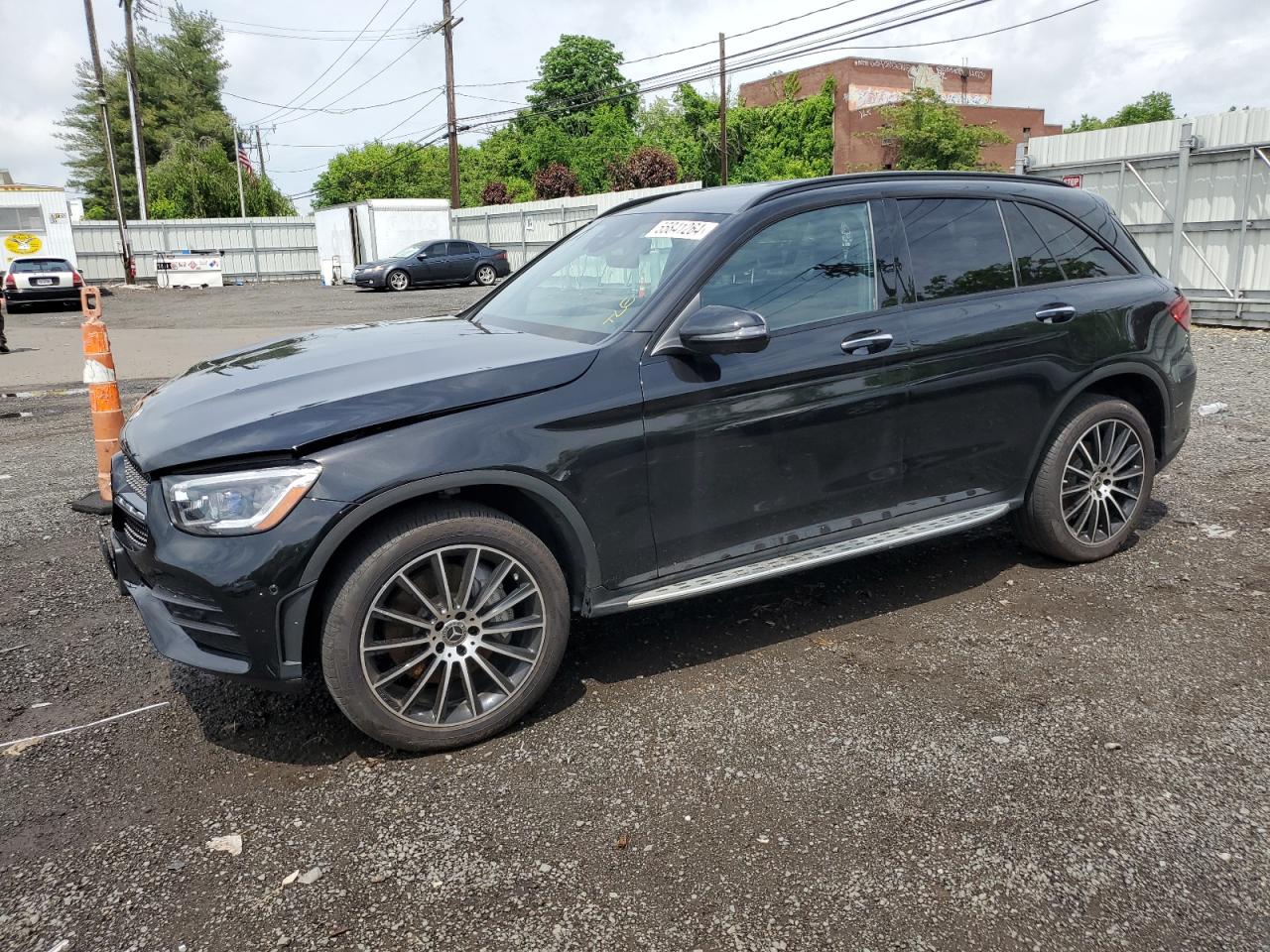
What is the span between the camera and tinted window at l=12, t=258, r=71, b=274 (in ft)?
76.4

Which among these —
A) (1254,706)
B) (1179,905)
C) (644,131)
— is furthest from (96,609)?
(644,131)

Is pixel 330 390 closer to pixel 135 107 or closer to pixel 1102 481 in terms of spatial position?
pixel 1102 481

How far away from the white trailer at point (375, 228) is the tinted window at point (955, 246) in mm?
32460

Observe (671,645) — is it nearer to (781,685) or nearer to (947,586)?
(781,685)

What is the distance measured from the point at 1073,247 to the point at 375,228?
110ft

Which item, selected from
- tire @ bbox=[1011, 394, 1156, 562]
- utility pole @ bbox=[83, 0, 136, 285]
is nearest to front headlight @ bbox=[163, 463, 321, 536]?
tire @ bbox=[1011, 394, 1156, 562]

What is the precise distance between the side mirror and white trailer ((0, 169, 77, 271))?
116ft

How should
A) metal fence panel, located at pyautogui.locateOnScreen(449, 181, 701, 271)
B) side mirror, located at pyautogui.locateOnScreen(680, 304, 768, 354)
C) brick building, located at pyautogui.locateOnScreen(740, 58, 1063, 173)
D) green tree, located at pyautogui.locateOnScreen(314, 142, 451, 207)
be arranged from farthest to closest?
1. green tree, located at pyautogui.locateOnScreen(314, 142, 451, 207)
2. brick building, located at pyautogui.locateOnScreen(740, 58, 1063, 173)
3. metal fence panel, located at pyautogui.locateOnScreen(449, 181, 701, 271)
4. side mirror, located at pyautogui.locateOnScreen(680, 304, 768, 354)

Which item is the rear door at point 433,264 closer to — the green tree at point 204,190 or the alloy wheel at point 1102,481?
the alloy wheel at point 1102,481

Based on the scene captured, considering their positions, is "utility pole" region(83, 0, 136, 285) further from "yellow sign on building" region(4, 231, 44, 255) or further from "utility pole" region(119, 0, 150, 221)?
"yellow sign on building" region(4, 231, 44, 255)

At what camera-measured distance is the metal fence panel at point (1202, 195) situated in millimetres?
14297

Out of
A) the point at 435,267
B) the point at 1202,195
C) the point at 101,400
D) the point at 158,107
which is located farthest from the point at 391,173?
the point at 101,400

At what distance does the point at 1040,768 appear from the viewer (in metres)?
3.11

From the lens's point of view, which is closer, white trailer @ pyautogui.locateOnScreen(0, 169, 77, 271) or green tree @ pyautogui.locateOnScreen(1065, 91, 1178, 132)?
white trailer @ pyautogui.locateOnScreen(0, 169, 77, 271)
